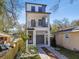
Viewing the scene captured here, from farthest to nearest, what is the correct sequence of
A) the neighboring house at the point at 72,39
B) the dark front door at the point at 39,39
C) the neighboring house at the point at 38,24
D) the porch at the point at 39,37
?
the dark front door at the point at 39,39 < the porch at the point at 39,37 < the neighboring house at the point at 38,24 < the neighboring house at the point at 72,39

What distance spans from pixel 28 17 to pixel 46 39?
6004mm

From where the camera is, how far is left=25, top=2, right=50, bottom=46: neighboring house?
104 feet

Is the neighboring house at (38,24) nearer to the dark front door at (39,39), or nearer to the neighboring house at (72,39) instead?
the dark front door at (39,39)

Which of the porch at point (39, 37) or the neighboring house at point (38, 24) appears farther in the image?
the porch at point (39, 37)

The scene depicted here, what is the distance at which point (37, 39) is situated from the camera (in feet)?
111

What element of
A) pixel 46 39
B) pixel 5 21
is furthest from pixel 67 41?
pixel 5 21

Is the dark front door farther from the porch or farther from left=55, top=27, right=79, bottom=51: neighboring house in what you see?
left=55, top=27, right=79, bottom=51: neighboring house

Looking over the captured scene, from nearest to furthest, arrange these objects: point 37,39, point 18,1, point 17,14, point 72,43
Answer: point 18,1
point 17,14
point 72,43
point 37,39

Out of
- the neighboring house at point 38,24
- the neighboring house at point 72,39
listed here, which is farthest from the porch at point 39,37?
the neighboring house at point 72,39

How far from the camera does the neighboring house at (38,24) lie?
31.8m

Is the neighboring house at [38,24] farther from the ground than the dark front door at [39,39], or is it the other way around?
the neighboring house at [38,24]

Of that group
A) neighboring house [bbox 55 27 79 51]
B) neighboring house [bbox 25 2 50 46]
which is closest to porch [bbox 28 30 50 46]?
neighboring house [bbox 25 2 50 46]

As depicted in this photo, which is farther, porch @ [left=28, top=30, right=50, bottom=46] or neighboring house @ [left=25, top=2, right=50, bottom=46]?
porch @ [left=28, top=30, right=50, bottom=46]

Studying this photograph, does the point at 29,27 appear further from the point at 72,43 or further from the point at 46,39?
the point at 72,43
